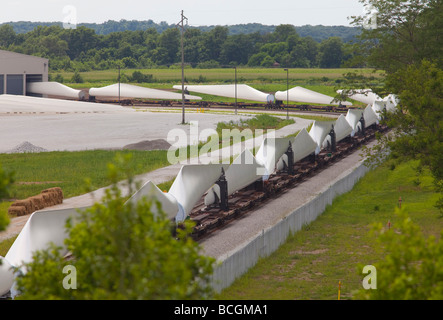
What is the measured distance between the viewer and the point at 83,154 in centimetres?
6538

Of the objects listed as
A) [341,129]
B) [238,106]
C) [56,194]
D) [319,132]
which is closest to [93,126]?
[341,129]

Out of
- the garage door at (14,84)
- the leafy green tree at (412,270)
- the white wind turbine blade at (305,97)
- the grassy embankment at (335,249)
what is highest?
the garage door at (14,84)

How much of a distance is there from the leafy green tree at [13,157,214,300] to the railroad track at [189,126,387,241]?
2083 centimetres

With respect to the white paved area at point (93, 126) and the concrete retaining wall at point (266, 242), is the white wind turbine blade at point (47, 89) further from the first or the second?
the concrete retaining wall at point (266, 242)

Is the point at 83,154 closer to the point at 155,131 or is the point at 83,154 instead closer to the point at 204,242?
the point at 155,131

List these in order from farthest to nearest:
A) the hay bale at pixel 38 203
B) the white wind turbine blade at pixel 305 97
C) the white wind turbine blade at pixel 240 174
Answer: the white wind turbine blade at pixel 305 97, the hay bale at pixel 38 203, the white wind turbine blade at pixel 240 174

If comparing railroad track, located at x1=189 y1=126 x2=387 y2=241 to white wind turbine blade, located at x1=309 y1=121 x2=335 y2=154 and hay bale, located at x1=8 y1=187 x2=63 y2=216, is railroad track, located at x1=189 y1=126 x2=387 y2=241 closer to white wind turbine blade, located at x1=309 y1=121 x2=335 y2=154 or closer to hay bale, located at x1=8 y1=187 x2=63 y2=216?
white wind turbine blade, located at x1=309 y1=121 x2=335 y2=154

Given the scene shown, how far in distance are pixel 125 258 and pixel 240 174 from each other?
28986mm

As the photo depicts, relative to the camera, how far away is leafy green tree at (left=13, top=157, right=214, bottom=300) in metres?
11.0

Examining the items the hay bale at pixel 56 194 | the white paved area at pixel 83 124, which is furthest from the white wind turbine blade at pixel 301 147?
the white paved area at pixel 83 124

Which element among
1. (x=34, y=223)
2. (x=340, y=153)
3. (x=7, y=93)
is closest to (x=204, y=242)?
(x=34, y=223)

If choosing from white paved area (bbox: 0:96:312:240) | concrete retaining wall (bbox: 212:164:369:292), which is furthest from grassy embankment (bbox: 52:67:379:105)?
concrete retaining wall (bbox: 212:164:369:292)

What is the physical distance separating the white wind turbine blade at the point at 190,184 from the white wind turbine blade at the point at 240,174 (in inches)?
67.3

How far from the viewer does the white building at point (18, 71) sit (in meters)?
127
